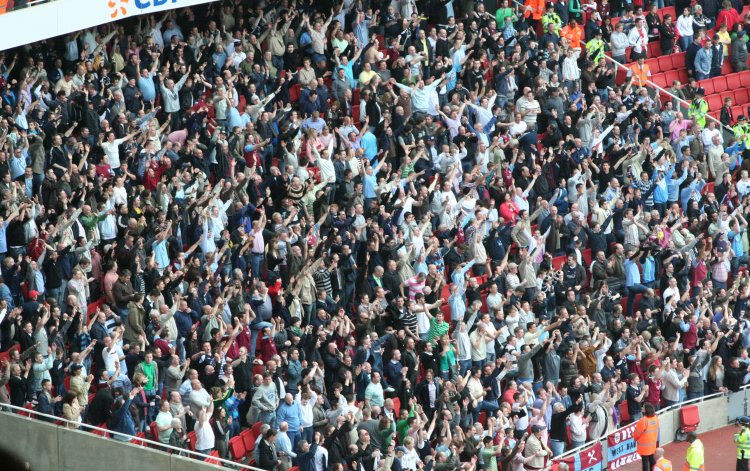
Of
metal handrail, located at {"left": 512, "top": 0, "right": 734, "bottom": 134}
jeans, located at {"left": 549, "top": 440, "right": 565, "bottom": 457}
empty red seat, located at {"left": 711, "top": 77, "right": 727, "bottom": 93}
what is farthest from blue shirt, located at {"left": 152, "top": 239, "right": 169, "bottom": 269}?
empty red seat, located at {"left": 711, "top": 77, "right": 727, "bottom": 93}

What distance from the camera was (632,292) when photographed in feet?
85.5

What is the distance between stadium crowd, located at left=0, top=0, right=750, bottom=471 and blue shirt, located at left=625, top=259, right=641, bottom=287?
0.03m

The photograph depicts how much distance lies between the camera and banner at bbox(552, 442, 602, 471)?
2177cm

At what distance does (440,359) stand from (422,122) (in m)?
5.30

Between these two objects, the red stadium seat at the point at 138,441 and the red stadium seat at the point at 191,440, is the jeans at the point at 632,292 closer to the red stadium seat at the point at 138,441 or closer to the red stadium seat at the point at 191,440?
the red stadium seat at the point at 191,440

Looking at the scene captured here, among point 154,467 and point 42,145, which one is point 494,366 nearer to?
point 154,467

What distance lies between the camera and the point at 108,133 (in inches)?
909

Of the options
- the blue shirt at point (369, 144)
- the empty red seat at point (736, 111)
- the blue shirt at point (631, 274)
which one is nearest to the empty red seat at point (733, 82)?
the empty red seat at point (736, 111)

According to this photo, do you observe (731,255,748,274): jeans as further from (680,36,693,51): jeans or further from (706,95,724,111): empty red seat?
(680,36,693,51): jeans

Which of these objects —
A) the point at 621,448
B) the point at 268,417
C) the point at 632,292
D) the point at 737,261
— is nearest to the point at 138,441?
the point at 268,417

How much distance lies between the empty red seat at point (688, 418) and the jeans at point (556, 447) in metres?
3.15

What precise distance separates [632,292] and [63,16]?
10582 millimetres

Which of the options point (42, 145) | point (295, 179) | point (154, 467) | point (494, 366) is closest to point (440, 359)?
point (494, 366)

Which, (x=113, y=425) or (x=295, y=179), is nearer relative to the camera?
(x=113, y=425)
